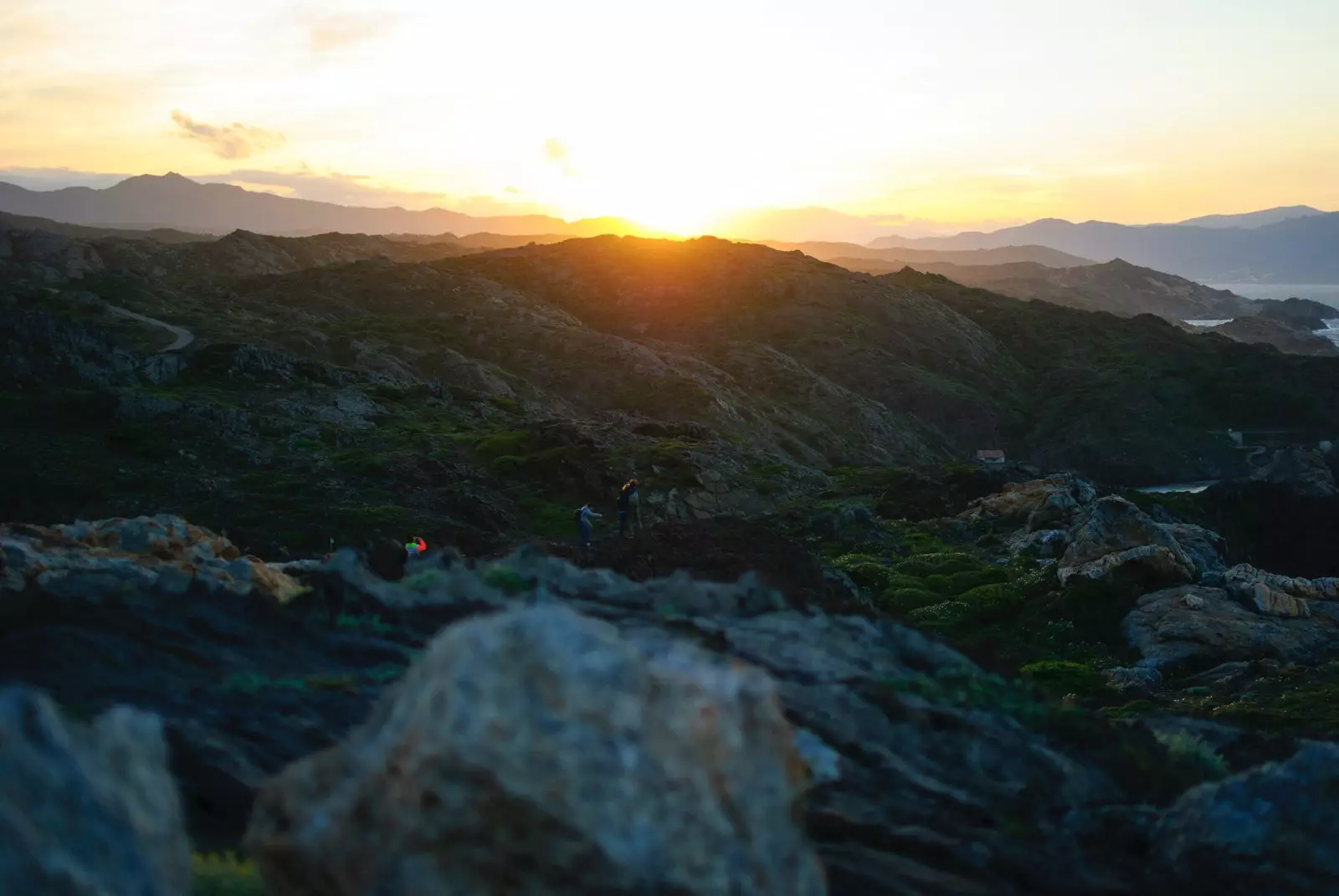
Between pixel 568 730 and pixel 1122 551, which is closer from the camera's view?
pixel 568 730

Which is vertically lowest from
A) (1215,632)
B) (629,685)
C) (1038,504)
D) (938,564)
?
(938,564)

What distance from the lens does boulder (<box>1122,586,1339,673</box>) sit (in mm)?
27375

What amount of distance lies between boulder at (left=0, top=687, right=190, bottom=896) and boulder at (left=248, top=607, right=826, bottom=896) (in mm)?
917

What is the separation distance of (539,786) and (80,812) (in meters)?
3.92

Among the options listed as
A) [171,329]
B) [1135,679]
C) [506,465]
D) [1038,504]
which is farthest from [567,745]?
[171,329]

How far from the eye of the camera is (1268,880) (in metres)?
11.0

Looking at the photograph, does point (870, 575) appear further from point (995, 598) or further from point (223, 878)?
point (223, 878)

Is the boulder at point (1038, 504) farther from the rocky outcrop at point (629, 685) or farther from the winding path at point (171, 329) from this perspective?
the winding path at point (171, 329)

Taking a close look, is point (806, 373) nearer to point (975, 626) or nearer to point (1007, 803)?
point (975, 626)

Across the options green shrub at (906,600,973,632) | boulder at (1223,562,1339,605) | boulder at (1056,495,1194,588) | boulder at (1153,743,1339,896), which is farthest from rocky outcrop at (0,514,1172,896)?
boulder at (1056,495,1194,588)

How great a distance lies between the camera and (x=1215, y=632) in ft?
92.2

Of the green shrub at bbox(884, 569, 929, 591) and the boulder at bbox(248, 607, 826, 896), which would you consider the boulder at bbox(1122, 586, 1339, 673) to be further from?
the boulder at bbox(248, 607, 826, 896)

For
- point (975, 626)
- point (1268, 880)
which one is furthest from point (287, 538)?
point (1268, 880)

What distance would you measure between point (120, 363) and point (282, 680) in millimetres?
57103
